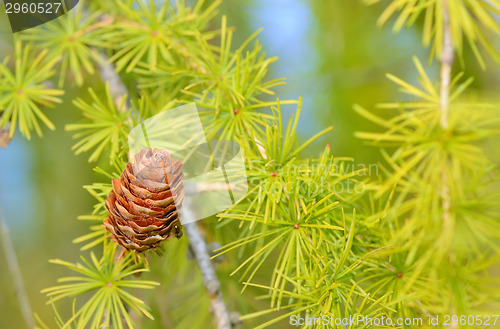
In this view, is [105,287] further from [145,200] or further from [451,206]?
[451,206]

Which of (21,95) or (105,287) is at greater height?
(21,95)

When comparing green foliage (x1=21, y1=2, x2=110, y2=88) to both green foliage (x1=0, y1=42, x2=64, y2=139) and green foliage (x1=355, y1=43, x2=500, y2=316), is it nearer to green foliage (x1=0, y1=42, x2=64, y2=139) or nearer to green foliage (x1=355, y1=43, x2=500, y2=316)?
green foliage (x1=0, y1=42, x2=64, y2=139)

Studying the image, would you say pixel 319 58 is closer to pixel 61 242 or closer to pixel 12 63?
pixel 12 63

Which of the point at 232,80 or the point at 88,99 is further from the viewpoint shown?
the point at 88,99

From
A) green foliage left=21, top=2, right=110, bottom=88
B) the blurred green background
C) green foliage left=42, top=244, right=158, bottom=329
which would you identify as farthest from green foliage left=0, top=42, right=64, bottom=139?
the blurred green background

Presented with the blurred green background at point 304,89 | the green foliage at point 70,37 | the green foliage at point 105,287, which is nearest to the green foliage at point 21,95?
the green foliage at point 70,37

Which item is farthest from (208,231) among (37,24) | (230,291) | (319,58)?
(319,58)

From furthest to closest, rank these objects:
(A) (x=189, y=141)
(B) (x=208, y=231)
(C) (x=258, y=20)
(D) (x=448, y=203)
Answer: (C) (x=258, y=20), (B) (x=208, y=231), (A) (x=189, y=141), (D) (x=448, y=203)

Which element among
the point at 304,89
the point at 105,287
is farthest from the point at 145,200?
the point at 304,89
